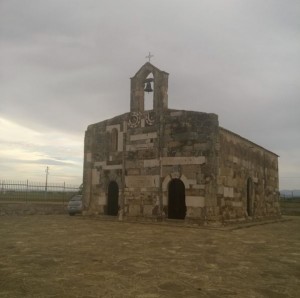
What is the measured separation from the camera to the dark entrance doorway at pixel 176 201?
49.1 ft

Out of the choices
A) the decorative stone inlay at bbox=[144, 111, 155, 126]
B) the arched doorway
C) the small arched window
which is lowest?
the arched doorway

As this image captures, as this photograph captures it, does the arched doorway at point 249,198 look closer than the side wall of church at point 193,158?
No

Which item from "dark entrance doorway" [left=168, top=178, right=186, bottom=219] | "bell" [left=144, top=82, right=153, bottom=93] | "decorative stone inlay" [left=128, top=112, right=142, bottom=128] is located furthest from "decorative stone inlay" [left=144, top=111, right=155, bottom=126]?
"dark entrance doorway" [left=168, top=178, right=186, bottom=219]

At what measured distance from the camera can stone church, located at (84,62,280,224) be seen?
520 inches

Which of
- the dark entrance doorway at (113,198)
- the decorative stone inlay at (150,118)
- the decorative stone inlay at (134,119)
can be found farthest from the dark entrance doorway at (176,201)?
the decorative stone inlay at (134,119)

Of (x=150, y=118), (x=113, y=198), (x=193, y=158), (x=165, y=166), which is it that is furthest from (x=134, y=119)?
(x=113, y=198)

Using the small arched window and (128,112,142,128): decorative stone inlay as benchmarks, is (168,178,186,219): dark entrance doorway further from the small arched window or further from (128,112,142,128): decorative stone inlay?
the small arched window

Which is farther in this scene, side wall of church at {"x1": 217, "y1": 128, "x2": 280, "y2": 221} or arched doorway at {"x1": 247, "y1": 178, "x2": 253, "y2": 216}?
arched doorway at {"x1": 247, "y1": 178, "x2": 253, "y2": 216}

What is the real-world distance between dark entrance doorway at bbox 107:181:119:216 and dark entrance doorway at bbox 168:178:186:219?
3.11 metres

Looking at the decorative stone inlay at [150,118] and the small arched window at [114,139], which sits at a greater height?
the decorative stone inlay at [150,118]

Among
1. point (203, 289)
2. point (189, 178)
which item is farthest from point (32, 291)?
point (189, 178)

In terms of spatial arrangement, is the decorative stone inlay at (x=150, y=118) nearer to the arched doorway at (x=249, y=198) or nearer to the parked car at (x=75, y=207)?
the arched doorway at (x=249, y=198)

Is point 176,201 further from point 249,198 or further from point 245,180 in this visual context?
point 249,198

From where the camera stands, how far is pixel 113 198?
16734 mm
